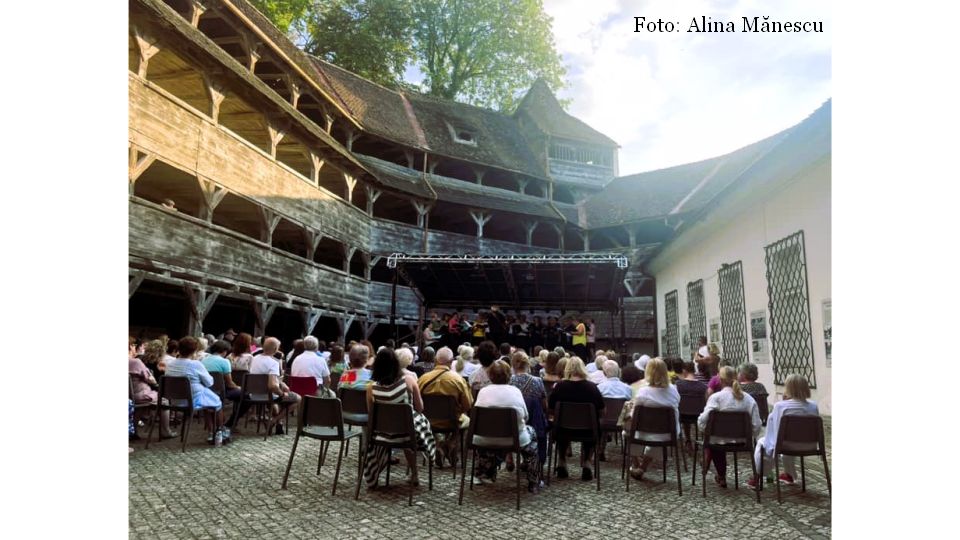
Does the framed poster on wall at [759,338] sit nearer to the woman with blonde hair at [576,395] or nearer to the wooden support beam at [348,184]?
the woman with blonde hair at [576,395]

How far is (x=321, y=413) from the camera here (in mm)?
5070

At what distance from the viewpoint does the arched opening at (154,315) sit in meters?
16.3

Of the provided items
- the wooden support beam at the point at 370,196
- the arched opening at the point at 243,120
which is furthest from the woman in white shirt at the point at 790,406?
the wooden support beam at the point at 370,196

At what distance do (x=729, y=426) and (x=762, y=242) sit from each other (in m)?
4.46

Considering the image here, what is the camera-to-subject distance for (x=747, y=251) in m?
9.29

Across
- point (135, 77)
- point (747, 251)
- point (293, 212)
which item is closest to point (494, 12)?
point (747, 251)

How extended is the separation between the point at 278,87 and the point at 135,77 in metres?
9.19

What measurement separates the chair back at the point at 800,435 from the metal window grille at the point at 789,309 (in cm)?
263

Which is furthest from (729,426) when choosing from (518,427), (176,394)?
(176,394)

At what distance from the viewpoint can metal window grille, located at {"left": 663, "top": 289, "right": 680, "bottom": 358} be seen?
14604mm

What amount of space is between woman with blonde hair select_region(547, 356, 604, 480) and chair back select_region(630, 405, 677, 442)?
414mm
